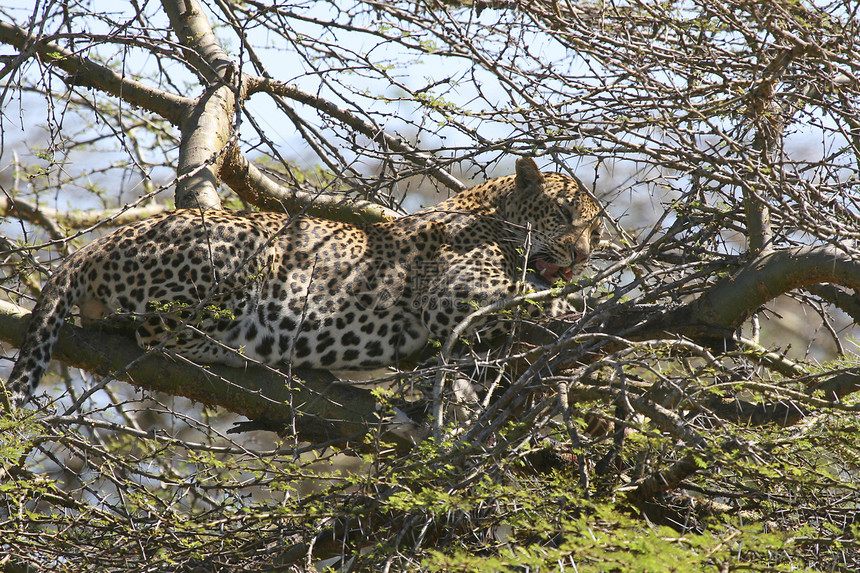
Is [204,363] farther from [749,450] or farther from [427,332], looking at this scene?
[749,450]

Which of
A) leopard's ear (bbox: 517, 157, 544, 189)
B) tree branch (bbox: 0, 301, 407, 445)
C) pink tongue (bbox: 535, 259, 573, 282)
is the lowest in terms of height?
tree branch (bbox: 0, 301, 407, 445)

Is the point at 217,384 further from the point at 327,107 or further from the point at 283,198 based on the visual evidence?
the point at 327,107

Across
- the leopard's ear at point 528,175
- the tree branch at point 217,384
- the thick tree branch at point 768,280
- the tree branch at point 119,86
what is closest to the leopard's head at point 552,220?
the leopard's ear at point 528,175

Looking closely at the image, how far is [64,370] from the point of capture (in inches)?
357

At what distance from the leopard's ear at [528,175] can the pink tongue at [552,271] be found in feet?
2.77

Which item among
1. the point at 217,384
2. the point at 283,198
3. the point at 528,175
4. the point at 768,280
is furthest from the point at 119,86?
the point at 768,280

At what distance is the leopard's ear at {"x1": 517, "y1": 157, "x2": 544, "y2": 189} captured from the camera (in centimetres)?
854

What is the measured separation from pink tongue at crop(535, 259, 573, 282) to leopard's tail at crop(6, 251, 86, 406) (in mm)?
4473

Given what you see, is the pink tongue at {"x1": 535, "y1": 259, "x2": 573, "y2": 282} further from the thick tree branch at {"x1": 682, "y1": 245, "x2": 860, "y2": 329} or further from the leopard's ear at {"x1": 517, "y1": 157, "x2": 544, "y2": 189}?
the thick tree branch at {"x1": 682, "y1": 245, "x2": 860, "y2": 329}

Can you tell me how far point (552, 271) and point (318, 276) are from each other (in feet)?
8.15

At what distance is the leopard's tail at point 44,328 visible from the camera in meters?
6.11

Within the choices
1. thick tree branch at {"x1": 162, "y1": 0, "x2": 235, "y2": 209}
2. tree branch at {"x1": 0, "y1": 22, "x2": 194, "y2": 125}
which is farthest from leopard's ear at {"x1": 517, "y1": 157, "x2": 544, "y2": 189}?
tree branch at {"x1": 0, "y1": 22, "x2": 194, "y2": 125}

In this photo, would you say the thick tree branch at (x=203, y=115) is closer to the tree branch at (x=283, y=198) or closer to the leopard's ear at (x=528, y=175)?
the tree branch at (x=283, y=198)

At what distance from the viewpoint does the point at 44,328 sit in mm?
6426
